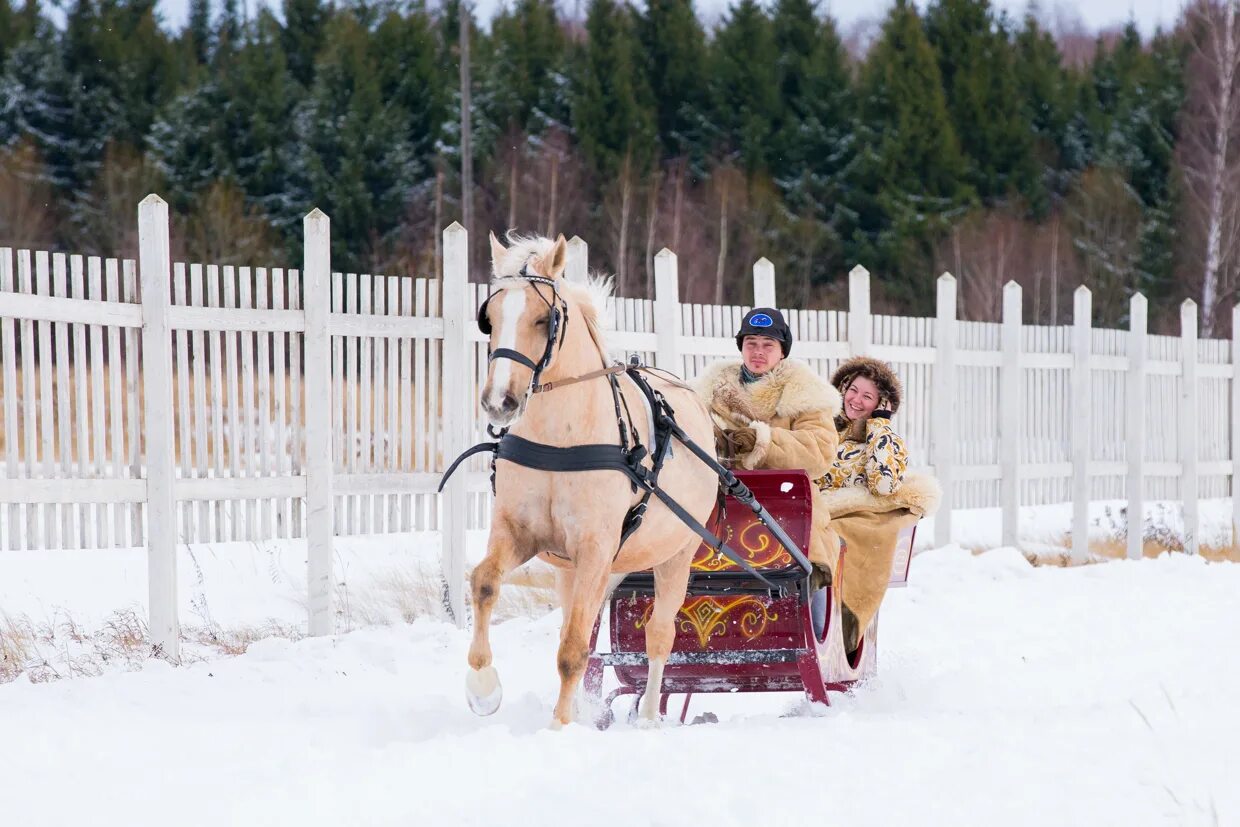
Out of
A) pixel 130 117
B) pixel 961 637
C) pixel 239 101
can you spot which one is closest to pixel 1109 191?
pixel 239 101

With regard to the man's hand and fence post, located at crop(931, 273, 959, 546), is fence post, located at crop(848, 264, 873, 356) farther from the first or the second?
the man's hand

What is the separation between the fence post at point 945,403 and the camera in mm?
12695

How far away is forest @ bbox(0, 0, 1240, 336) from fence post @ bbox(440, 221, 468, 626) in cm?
2068

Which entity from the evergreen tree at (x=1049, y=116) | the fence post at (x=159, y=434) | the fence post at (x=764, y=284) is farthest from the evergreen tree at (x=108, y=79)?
the fence post at (x=159, y=434)

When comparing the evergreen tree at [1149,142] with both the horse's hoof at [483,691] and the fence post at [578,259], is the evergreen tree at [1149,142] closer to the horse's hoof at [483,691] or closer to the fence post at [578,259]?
the fence post at [578,259]

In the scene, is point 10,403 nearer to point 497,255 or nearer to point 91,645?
point 91,645

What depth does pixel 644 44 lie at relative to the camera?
37625 millimetres

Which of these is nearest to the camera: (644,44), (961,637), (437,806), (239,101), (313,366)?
(437,806)

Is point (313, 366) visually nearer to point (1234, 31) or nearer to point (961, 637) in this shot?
point (961, 637)

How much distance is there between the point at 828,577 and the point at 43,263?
4.16 m

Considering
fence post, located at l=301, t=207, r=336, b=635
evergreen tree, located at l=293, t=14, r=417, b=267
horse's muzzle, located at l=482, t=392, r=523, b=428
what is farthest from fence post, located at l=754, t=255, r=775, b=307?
evergreen tree, located at l=293, t=14, r=417, b=267

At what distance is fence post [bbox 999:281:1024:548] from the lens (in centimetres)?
1344

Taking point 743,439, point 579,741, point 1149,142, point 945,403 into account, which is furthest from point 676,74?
point 579,741

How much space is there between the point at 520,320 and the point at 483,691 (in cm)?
134
